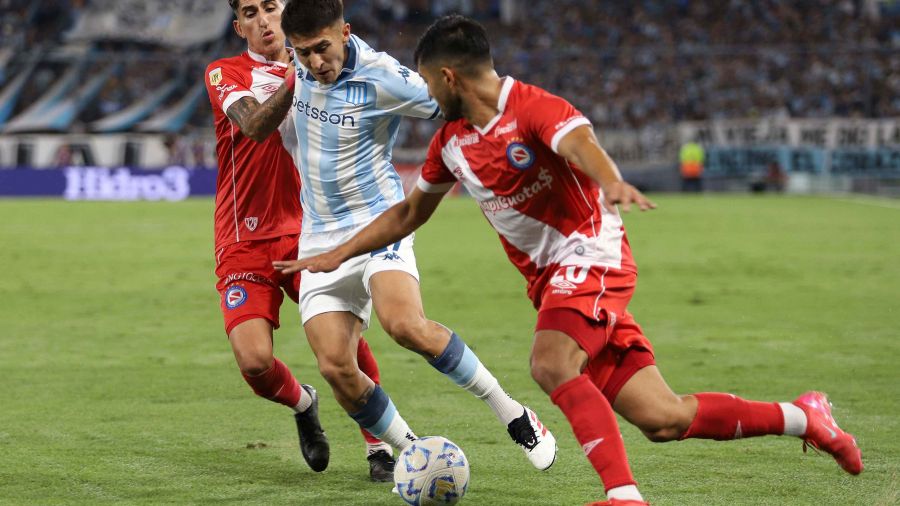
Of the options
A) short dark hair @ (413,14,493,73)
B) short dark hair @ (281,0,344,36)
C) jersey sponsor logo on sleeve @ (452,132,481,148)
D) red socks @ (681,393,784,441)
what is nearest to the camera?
short dark hair @ (413,14,493,73)

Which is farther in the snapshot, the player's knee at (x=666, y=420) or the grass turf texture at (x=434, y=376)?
the grass turf texture at (x=434, y=376)

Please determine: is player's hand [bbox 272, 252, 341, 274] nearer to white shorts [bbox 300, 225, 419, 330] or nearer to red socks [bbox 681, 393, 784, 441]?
white shorts [bbox 300, 225, 419, 330]

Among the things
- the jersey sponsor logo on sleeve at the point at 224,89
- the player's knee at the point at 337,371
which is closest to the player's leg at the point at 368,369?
the player's knee at the point at 337,371

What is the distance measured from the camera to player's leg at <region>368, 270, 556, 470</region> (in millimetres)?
5277

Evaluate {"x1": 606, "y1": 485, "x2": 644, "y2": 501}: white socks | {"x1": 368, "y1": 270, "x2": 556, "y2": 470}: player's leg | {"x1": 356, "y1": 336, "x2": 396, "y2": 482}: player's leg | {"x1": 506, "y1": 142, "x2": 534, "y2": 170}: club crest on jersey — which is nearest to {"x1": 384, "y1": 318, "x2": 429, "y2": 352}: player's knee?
{"x1": 368, "y1": 270, "x2": 556, "y2": 470}: player's leg

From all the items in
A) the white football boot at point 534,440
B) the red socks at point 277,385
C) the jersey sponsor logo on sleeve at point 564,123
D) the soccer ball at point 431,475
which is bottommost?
the red socks at point 277,385

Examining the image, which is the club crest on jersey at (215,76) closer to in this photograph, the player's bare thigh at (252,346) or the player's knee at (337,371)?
the player's bare thigh at (252,346)

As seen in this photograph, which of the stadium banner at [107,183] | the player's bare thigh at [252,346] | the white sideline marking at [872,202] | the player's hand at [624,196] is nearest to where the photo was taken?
the player's hand at [624,196]

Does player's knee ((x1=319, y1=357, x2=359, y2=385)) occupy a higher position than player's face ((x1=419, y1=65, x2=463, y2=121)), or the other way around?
player's face ((x1=419, y1=65, x2=463, y2=121))

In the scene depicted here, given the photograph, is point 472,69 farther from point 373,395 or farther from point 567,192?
point 373,395

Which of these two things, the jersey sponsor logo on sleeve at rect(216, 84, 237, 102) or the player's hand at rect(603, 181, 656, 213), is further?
the jersey sponsor logo on sleeve at rect(216, 84, 237, 102)

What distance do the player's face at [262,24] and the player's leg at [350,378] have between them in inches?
59.6

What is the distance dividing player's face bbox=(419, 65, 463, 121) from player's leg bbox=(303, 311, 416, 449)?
1331 millimetres

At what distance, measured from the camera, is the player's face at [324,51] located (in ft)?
17.9
